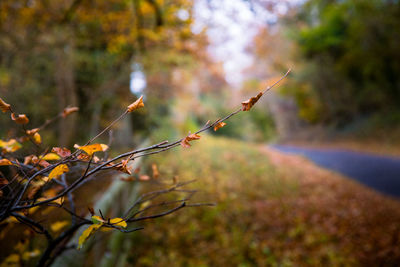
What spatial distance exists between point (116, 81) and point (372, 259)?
19.7 feet

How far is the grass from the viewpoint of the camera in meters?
3.36

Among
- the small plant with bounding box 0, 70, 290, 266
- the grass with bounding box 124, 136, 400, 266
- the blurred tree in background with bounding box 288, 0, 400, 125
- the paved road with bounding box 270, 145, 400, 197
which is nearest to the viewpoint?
the small plant with bounding box 0, 70, 290, 266

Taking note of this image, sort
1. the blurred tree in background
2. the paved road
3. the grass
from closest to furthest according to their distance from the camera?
the grass
the paved road
the blurred tree in background

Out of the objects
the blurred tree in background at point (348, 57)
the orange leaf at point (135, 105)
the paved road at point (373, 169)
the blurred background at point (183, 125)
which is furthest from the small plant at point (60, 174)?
the blurred tree in background at point (348, 57)

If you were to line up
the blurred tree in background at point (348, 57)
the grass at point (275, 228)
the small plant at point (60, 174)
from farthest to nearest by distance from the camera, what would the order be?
1. the blurred tree in background at point (348, 57)
2. the grass at point (275, 228)
3. the small plant at point (60, 174)

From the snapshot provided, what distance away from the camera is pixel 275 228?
13.7 feet

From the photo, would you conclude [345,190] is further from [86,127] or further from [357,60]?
[357,60]

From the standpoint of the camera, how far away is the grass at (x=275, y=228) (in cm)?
336

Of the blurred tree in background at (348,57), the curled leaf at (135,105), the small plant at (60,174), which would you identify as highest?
the blurred tree in background at (348,57)

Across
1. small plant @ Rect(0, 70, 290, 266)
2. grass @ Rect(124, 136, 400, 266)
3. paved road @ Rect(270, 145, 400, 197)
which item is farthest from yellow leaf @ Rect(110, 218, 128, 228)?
paved road @ Rect(270, 145, 400, 197)

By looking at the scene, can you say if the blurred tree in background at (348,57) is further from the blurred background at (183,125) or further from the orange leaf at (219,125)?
the orange leaf at (219,125)

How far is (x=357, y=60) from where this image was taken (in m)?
13.1

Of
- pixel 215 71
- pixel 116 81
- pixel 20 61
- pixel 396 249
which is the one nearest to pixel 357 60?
pixel 215 71

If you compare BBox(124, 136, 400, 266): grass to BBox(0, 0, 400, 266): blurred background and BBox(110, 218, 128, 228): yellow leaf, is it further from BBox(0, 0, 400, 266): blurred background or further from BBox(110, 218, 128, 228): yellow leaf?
BBox(110, 218, 128, 228): yellow leaf
